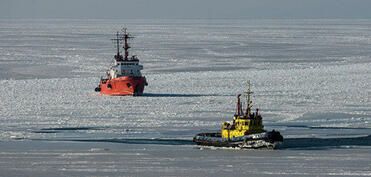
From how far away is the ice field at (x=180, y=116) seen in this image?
71.0 ft

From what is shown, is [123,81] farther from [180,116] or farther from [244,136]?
[244,136]

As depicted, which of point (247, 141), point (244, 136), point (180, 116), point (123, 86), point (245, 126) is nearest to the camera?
point (247, 141)

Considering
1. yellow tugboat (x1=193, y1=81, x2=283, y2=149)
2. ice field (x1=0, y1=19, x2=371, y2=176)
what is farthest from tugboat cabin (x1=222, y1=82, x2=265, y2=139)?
ice field (x1=0, y1=19, x2=371, y2=176)

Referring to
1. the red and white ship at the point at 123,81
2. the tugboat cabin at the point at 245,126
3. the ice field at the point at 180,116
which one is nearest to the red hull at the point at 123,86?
the red and white ship at the point at 123,81

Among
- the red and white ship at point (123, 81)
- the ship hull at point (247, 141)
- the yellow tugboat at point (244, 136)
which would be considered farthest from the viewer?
the red and white ship at point (123, 81)

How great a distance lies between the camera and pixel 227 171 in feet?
68.0

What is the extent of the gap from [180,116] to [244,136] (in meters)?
7.84

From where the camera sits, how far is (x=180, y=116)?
3241 centimetres

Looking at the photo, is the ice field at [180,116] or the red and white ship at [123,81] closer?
the ice field at [180,116]

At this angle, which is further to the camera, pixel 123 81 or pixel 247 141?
pixel 123 81

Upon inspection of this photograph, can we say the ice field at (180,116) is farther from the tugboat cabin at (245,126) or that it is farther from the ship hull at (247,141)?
the tugboat cabin at (245,126)

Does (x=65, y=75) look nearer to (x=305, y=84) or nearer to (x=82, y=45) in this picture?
(x=305, y=84)

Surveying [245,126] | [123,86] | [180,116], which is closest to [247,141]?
[245,126]

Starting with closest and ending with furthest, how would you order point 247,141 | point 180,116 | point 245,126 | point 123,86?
point 247,141 < point 245,126 < point 180,116 < point 123,86
